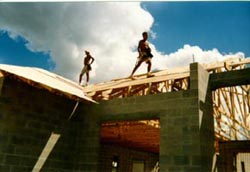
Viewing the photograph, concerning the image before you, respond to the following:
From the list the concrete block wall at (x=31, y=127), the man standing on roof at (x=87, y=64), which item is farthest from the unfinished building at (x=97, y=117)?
the man standing on roof at (x=87, y=64)

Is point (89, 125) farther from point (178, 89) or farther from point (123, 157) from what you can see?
point (123, 157)

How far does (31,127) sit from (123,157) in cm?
968

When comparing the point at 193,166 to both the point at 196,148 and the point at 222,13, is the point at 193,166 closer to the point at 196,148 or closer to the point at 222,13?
the point at 196,148

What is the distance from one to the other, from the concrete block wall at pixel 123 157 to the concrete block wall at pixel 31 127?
660 centimetres

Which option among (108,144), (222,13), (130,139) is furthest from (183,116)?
(108,144)

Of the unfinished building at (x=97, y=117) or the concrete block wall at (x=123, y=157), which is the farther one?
the concrete block wall at (x=123, y=157)

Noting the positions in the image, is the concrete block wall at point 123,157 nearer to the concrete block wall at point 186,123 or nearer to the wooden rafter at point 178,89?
the wooden rafter at point 178,89

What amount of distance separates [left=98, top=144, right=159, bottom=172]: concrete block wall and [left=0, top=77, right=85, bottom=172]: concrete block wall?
21.6ft

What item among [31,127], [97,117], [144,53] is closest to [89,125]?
[97,117]

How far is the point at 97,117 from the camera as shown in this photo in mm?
9562

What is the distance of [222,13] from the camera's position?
6348 millimetres

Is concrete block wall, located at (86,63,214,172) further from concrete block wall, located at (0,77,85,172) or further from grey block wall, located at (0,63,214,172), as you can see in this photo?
concrete block wall, located at (0,77,85,172)

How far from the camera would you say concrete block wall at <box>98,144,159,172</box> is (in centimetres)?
1606

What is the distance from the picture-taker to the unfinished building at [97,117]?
7.63m
